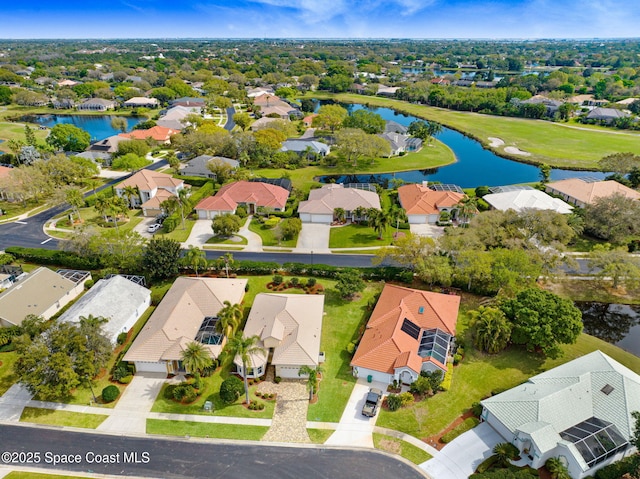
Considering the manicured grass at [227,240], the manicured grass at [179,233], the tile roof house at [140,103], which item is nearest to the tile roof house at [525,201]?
the manicured grass at [227,240]

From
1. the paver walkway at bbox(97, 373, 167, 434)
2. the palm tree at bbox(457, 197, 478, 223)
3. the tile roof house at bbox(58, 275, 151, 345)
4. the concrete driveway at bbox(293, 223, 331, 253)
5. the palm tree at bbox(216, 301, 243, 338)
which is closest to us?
the paver walkway at bbox(97, 373, 167, 434)

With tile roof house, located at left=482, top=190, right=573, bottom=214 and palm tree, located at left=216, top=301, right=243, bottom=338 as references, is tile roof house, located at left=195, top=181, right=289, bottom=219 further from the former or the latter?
tile roof house, located at left=482, top=190, right=573, bottom=214

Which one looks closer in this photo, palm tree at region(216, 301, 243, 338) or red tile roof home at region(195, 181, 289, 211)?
palm tree at region(216, 301, 243, 338)

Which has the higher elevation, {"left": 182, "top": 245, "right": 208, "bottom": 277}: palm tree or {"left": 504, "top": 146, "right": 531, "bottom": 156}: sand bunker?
{"left": 504, "top": 146, "right": 531, "bottom": 156}: sand bunker

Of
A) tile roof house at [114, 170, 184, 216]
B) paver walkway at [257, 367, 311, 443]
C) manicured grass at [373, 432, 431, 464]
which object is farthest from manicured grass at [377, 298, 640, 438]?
tile roof house at [114, 170, 184, 216]

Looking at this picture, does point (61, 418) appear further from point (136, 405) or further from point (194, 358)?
point (194, 358)
